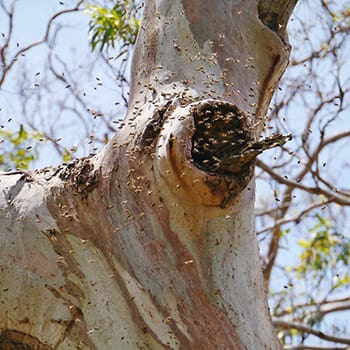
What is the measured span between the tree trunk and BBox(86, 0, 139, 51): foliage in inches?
91.3

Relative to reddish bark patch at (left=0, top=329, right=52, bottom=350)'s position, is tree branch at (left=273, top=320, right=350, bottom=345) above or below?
above

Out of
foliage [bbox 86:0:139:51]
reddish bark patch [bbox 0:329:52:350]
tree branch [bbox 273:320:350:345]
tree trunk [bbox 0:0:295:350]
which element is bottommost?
reddish bark patch [bbox 0:329:52:350]

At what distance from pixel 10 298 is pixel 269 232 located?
11.7 ft

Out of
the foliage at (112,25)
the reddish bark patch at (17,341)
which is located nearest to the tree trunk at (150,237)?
the reddish bark patch at (17,341)

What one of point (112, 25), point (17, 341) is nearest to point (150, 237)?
point (17, 341)

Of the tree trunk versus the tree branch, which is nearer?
the tree trunk

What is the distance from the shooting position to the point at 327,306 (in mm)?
5426

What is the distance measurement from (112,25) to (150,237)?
2.66m

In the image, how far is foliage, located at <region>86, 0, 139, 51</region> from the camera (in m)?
4.77

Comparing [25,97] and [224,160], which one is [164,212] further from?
[25,97]

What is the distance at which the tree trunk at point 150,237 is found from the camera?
222 centimetres

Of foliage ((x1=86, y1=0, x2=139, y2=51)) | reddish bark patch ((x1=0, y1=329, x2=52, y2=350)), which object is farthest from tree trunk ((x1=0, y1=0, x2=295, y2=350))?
foliage ((x1=86, y1=0, x2=139, y2=51))

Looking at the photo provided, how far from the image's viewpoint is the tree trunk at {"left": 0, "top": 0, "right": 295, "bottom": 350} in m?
2.22

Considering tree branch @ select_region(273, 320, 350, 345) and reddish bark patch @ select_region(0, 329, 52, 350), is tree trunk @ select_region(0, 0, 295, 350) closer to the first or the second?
reddish bark patch @ select_region(0, 329, 52, 350)
